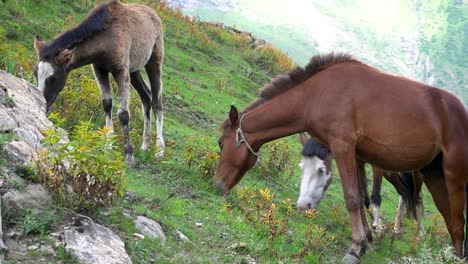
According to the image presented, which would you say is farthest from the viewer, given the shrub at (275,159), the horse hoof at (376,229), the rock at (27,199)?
the shrub at (275,159)

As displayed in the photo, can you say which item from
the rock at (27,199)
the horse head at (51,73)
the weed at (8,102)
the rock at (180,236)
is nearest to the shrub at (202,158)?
the horse head at (51,73)

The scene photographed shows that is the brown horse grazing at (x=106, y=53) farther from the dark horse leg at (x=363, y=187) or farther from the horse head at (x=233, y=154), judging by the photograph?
the dark horse leg at (x=363, y=187)

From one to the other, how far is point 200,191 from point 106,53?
257cm

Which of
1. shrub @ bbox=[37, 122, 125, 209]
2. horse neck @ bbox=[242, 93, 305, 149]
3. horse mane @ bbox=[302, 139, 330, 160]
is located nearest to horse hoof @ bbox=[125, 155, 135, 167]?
horse neck @ bbox=[242, 93, 305, 149]

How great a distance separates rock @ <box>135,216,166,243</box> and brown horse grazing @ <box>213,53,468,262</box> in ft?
6.31

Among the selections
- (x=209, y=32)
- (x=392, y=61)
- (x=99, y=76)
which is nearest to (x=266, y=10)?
(x=392, y=61)

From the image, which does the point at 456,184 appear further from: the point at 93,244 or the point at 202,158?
the point at 93,244

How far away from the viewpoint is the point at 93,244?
4816 mm

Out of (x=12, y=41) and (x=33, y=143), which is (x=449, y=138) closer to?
(x=33, y=143)

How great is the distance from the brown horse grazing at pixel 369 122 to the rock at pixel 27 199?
9.90ft

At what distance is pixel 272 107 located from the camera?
24.0 feet

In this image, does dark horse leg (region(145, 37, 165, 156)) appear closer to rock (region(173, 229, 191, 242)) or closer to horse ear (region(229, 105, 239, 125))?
horse ear (region(229, 105, 239, 125))

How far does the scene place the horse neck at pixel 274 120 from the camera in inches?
282

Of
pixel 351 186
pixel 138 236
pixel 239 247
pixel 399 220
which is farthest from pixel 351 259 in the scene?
pixel 399 220
